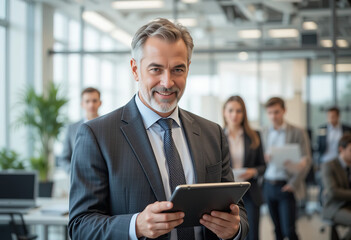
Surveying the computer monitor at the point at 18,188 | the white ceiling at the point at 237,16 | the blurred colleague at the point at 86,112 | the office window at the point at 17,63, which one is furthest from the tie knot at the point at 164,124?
the white ceiling at the point at 237,16

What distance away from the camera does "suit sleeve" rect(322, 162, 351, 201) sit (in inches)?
175

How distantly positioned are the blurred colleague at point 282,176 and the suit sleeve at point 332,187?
0.86ft

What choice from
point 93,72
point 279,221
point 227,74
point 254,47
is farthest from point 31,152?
point 279,221

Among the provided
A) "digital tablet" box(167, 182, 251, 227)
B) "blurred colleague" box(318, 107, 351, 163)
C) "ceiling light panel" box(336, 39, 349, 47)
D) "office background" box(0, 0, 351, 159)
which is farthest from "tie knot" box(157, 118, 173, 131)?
"ceiling light panel" box(336, 39, 349, 47)

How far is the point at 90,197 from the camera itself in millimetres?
1578

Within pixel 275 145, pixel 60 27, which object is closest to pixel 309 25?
pixel 275 145

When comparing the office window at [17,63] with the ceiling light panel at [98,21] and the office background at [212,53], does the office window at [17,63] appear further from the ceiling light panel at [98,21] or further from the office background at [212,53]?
the ceiling light panel at [98,21]

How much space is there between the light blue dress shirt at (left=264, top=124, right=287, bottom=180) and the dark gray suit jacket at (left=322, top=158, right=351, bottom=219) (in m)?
0.45

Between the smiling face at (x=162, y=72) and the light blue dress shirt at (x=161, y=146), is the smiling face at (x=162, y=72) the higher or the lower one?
the higher one

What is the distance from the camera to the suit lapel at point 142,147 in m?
1.62

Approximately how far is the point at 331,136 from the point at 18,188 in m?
5.31

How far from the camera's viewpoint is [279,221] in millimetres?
4738

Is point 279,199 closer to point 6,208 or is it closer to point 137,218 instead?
point 6,208

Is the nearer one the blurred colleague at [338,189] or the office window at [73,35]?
the blurred colleague at [338,189]
